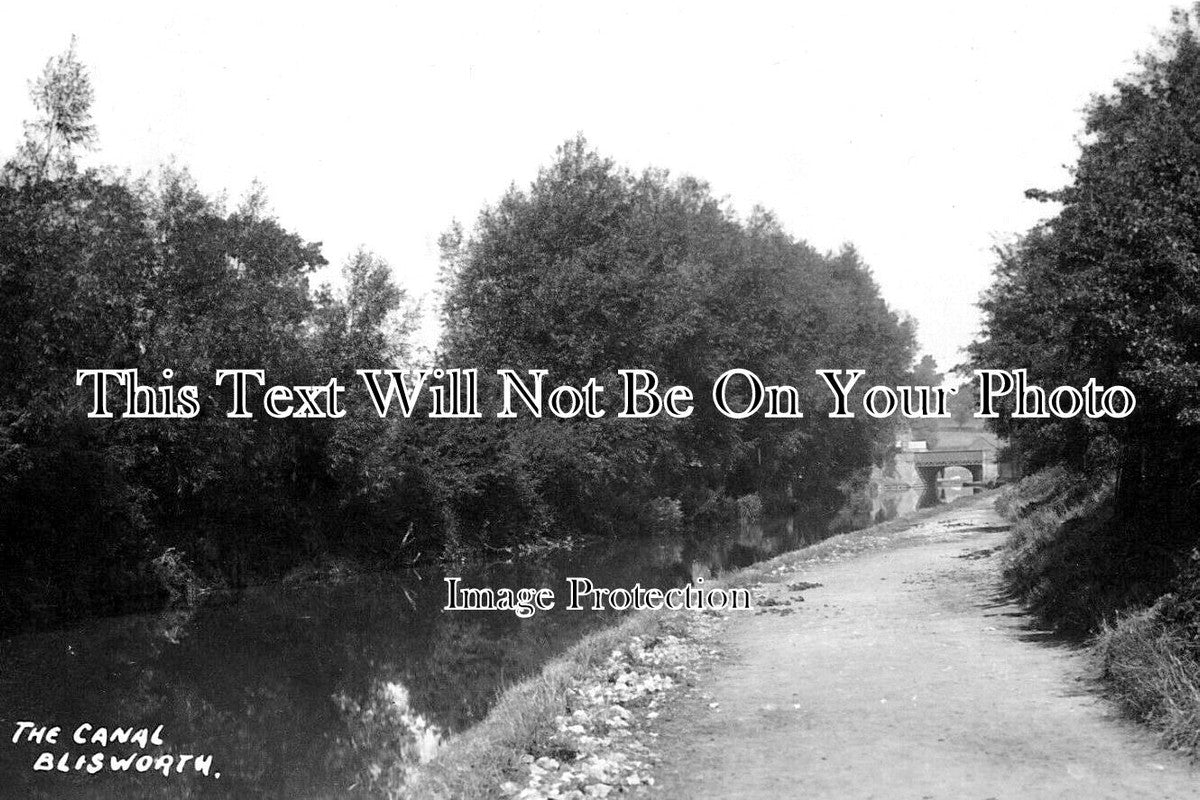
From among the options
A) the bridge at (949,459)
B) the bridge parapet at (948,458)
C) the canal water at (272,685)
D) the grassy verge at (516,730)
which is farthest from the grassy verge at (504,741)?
the bridge at (949,459)

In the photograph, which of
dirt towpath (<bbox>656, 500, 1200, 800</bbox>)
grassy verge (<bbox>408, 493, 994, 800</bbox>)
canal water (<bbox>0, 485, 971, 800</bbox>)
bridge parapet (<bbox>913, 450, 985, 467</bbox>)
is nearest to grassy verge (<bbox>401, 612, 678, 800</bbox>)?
grassy verge (<bbox>408, 493, 994, 800</bbox>)

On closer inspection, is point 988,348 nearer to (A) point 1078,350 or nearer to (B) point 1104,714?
(A) point 1078,350

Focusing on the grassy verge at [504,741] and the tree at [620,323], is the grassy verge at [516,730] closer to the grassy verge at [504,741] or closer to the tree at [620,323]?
the grassy verge at [504,741]

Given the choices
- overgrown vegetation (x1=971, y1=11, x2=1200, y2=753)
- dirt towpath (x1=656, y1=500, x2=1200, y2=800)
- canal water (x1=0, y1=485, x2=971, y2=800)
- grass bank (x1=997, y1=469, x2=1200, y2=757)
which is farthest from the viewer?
canal water (x1=0, y1=485, x2=971, y2=800)

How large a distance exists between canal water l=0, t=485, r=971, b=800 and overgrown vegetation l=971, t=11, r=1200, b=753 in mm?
8006

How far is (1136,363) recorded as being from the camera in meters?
13.4

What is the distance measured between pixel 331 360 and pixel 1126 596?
89.3 ft

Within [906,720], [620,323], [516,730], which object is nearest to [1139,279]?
[906,720]

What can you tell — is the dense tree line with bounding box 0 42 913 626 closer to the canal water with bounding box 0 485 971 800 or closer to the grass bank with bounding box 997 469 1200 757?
the canal water with bounding box 0 485 971 800

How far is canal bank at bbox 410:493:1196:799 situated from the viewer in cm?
916

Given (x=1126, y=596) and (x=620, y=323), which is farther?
(x=620, y=323)

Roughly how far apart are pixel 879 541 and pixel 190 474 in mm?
21285

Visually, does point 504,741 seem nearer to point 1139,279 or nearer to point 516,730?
point 516,730

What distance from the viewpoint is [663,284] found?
5306 cm
